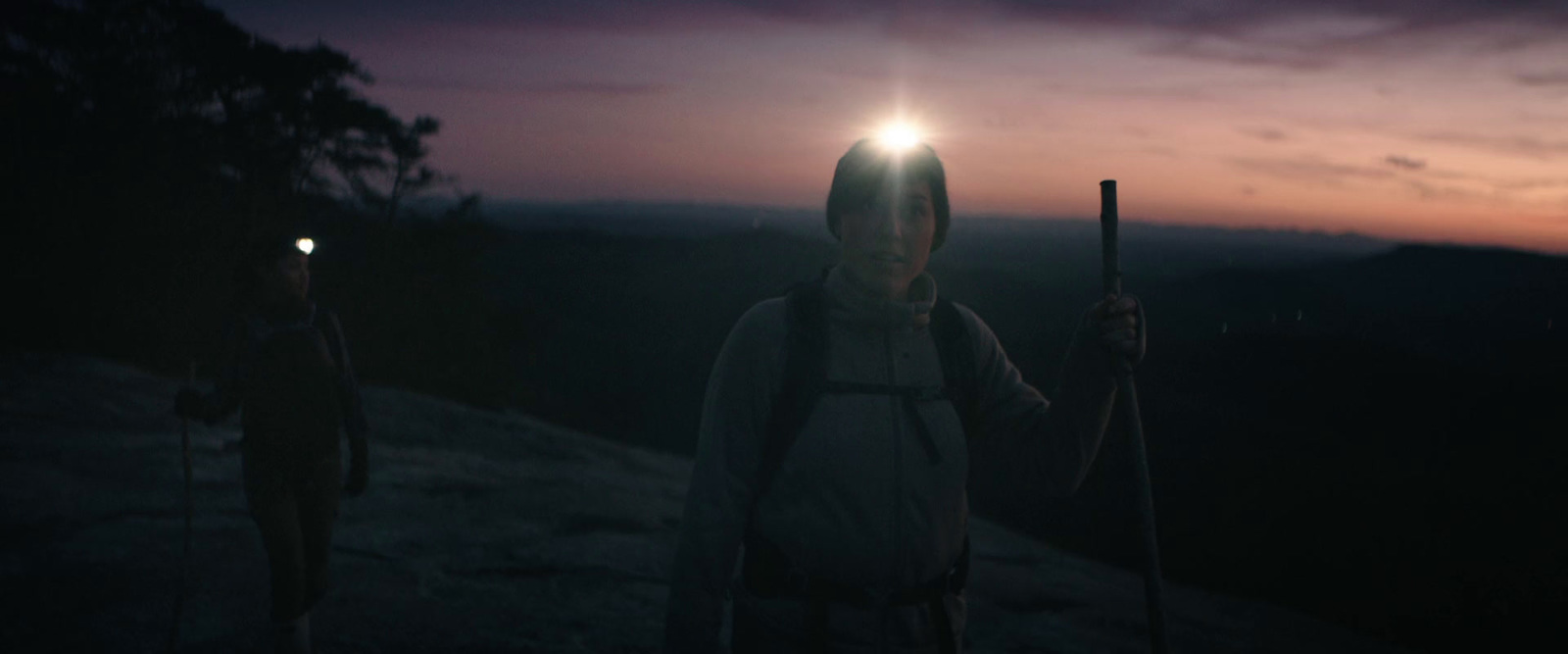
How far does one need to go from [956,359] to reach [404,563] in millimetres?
5790

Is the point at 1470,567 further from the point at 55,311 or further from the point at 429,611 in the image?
the point at 55,311

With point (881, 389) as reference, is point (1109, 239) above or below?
above

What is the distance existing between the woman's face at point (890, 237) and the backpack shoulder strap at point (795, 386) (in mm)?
216

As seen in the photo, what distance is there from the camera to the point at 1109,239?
209cm

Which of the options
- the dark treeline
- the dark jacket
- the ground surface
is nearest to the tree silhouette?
the dark treeline

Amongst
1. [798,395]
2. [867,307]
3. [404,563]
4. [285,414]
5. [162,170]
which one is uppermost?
[162,170]

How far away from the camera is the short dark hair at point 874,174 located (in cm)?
220

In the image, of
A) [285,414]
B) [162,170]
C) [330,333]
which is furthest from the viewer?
[162,170]

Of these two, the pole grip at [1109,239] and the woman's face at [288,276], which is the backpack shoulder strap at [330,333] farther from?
the pole grip at [1109,239]

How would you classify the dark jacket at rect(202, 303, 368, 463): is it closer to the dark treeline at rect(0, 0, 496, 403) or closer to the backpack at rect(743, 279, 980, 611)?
the backpack at rect(743, 279, 980, 611)

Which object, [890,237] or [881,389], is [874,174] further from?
[881,389]

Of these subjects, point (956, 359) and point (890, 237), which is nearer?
point (890, 237)

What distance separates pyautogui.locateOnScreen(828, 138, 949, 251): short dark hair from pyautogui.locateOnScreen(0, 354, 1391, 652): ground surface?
4098 mm

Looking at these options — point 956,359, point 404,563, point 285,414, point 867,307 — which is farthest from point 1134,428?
point 404,563
